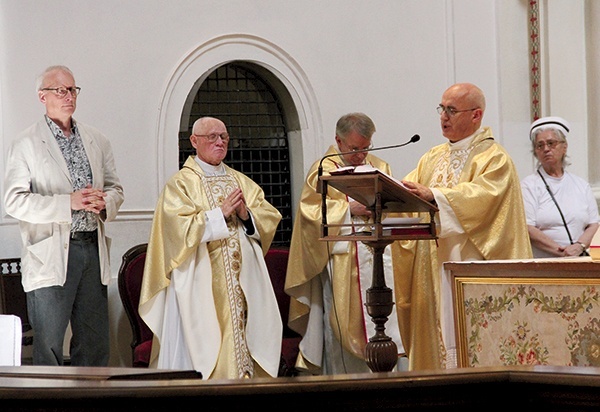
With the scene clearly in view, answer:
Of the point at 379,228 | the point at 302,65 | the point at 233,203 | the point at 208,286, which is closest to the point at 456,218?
the point at 379,228

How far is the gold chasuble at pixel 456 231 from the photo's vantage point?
20.1ft

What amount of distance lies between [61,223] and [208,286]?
96 centimetres

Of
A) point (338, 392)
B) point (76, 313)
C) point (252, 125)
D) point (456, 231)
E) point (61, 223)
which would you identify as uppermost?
point (252, 125)

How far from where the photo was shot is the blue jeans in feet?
20.2

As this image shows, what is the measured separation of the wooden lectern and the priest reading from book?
1.07 meters

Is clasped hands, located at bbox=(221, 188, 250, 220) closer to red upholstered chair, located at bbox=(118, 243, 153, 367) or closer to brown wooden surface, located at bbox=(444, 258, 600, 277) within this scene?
red upholstered chair, located at bbox=(118, 243, 153, 367)

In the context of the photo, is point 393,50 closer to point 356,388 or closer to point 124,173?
point 124,173

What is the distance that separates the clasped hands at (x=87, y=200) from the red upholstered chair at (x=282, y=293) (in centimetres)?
161

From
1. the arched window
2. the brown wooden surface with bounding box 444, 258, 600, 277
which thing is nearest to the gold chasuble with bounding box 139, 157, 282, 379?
the arched window

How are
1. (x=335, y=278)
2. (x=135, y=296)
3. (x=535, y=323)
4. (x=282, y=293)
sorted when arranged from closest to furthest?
(x=535, y=323) < (x=335, y=278) < (x=135, y=296) < (x=282, y=293)

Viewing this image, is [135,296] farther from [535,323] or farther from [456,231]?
[535,323]

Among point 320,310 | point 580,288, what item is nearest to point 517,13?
point 320,310

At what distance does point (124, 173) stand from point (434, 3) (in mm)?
2987

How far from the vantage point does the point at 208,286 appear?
21.3ft
